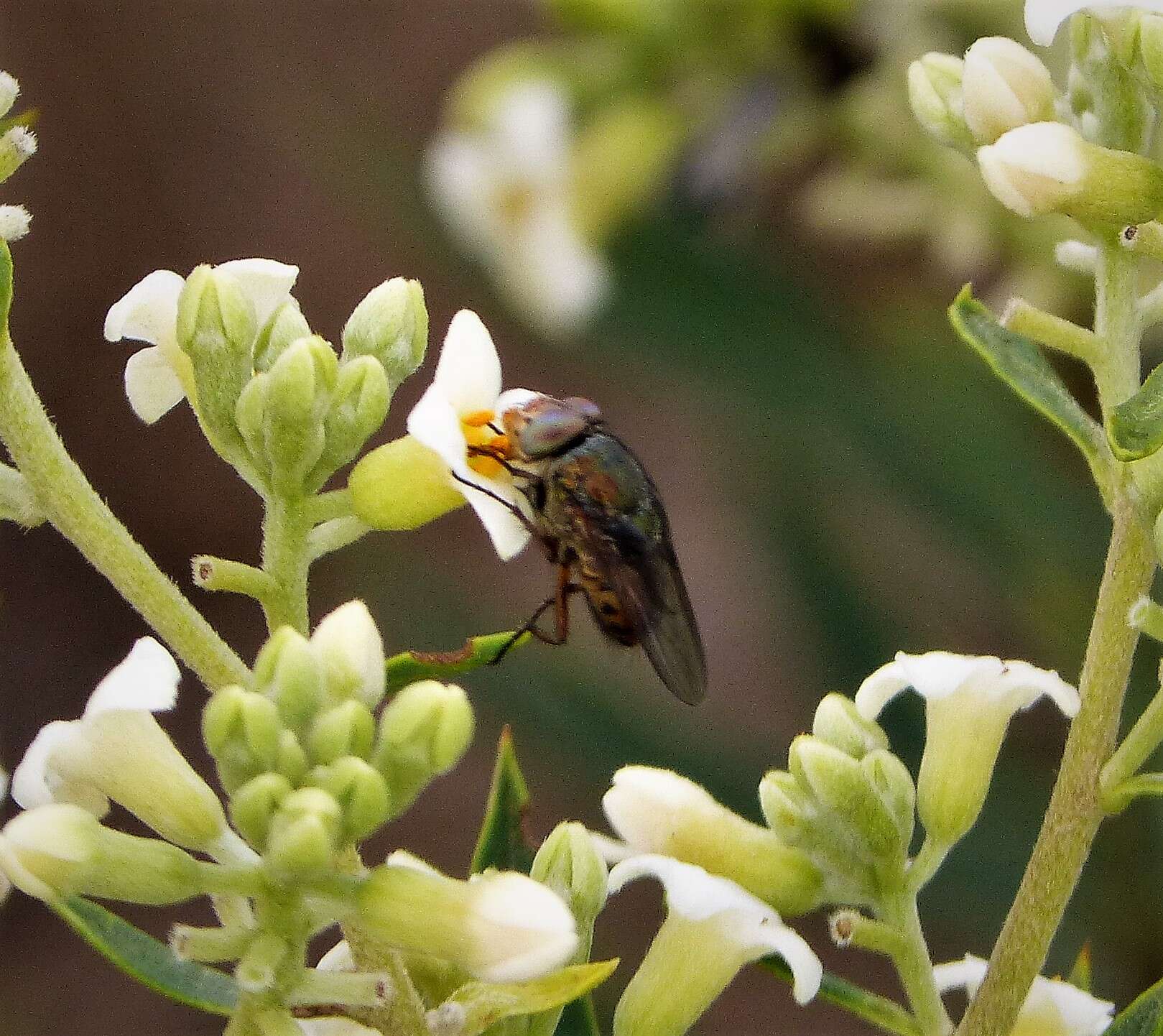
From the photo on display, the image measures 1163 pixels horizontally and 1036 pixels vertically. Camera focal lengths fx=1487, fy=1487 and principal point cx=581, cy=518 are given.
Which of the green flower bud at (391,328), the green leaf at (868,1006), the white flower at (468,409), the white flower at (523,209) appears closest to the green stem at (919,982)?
the green leaf at (868,1006)

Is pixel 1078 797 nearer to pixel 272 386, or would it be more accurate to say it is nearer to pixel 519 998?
pixel 519 998

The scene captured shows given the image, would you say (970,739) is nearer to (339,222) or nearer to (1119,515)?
(1119,515)

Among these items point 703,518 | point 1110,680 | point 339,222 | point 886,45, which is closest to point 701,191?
point 886,45

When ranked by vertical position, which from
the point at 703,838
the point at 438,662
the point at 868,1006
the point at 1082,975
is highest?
the point at 438,662

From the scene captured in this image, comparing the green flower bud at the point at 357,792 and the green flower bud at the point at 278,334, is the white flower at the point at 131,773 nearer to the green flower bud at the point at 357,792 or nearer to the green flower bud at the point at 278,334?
the green flower bud at the point at 357,792

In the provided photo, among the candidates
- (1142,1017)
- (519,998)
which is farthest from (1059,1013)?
(519,998)
